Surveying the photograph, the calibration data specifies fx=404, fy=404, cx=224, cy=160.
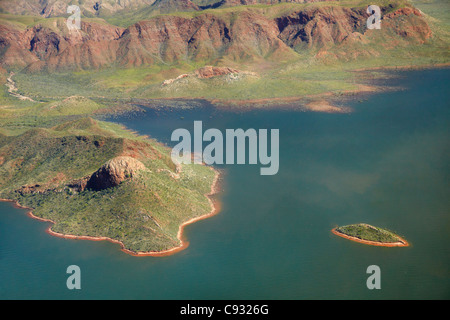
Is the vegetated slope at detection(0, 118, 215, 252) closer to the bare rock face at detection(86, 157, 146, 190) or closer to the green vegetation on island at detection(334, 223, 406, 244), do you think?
the bare rock face at detection(86, 157, 146, 190)

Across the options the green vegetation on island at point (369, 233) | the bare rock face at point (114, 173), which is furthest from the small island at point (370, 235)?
the bare rock face at point (114, 173)

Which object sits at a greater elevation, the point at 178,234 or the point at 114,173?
the point at 114,173

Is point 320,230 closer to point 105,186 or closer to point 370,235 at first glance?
point 370,235

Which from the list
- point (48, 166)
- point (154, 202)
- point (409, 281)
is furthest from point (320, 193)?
point (48, 166)

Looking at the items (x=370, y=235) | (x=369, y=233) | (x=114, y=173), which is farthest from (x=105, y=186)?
(x=370, y=235)

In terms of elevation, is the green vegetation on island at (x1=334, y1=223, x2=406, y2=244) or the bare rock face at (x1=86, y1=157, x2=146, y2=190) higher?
the bare rock face at (x1=86, y1=157, x2=146, y2=190)

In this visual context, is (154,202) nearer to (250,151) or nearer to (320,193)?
(320,193)

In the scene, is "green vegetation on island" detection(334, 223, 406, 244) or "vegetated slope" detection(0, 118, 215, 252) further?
"vegetated slope" detection(0, 118, 215, 252)

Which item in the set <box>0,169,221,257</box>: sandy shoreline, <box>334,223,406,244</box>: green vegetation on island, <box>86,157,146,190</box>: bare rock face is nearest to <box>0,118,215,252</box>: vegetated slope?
<box>86,157,146,190</box>: bare rock face

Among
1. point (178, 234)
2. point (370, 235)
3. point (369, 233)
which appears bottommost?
point (178, 234)

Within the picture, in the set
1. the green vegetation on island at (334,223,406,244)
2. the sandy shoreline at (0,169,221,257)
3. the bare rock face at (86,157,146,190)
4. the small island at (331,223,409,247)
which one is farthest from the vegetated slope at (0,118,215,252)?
the green vegetation on island at (334,223,406,244)
